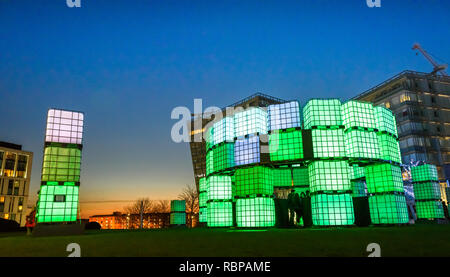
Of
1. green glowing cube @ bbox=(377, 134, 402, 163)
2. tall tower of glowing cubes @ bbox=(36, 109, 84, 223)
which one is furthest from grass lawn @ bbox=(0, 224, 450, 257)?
green glowing cube @ bbox=(377, 134, 402, 163)

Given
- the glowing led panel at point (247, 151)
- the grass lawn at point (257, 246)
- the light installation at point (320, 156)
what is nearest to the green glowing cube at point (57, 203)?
the grass lawn at point (257, 246)

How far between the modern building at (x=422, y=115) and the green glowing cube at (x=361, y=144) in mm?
70366

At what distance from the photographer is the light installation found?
24.6m

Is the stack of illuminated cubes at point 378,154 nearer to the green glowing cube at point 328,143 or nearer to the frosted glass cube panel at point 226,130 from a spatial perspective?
the green glowing cube at point 328,143

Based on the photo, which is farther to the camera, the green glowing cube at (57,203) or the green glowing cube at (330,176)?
the green glowing cube at (330,176)

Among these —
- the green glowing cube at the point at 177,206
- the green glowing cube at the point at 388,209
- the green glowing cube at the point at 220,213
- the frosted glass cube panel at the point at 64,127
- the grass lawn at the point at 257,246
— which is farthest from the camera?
the green glowing cube at the point at 177,206

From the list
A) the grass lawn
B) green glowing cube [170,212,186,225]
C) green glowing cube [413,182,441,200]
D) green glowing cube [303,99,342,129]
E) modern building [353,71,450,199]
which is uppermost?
modern building [353,71,450,199]

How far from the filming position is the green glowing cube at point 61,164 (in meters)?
21.9

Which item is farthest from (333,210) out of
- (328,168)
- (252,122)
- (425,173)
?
(425,173)

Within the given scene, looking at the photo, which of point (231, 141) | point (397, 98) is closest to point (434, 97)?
point (397, 98)

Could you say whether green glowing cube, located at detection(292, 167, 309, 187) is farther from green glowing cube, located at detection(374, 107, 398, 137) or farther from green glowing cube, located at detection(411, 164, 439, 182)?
green glowing cube, located at detection(411, 164, 439, 182)
